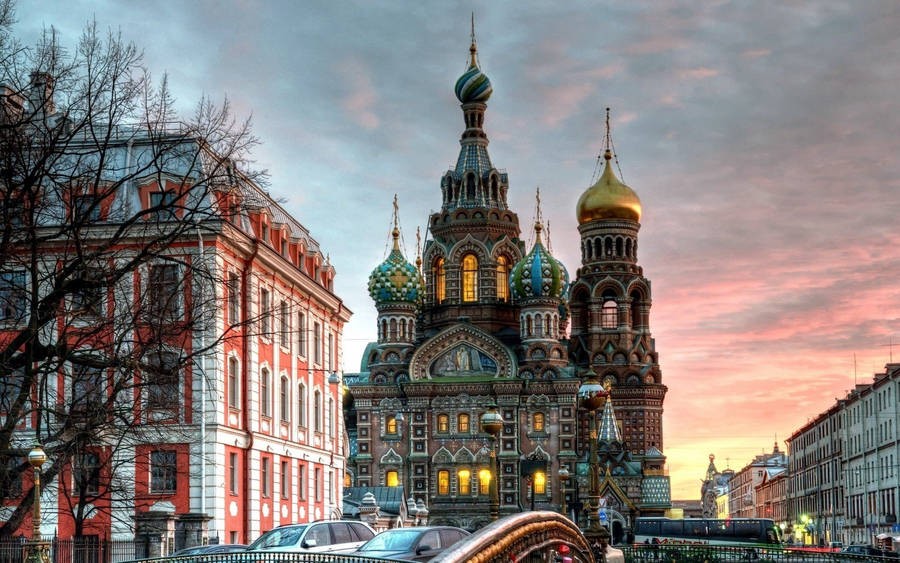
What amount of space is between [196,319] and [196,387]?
12481 millimetres

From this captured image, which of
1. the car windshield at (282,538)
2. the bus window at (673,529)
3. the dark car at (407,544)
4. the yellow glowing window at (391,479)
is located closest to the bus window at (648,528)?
the bus window at (673,529)

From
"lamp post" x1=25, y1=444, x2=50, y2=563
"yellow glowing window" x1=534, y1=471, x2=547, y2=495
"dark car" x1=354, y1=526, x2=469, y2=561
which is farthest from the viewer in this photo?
"yellow glowing window" x1=534, y1=471, x2=547, y2=495

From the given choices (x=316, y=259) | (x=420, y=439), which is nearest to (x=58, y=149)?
(x=316, y=259)

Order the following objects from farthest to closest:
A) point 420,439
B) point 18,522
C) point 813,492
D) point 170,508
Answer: point 813,492 → point 420,439 → point 170,508 → point 18,522

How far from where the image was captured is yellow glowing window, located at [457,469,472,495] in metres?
97.2

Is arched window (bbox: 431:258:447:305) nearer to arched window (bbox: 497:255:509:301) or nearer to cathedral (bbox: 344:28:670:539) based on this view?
cathedral (bbox: 344:28:670:539)

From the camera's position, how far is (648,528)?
7262 centimetres

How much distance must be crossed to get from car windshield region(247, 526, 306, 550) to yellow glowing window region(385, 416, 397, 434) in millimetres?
74940

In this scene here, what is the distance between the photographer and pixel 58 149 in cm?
2403

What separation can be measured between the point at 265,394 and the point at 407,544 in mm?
20205

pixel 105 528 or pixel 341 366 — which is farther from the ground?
pixel 341 366

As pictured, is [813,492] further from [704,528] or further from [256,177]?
[256,177]

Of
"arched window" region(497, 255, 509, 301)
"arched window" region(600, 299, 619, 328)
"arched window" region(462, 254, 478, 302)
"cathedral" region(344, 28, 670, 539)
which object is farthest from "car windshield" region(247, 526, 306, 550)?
"arched window" region(600, 299, 619, 328)

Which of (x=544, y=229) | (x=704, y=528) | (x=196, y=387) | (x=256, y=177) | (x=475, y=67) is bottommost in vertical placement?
(x=704, y=528)
